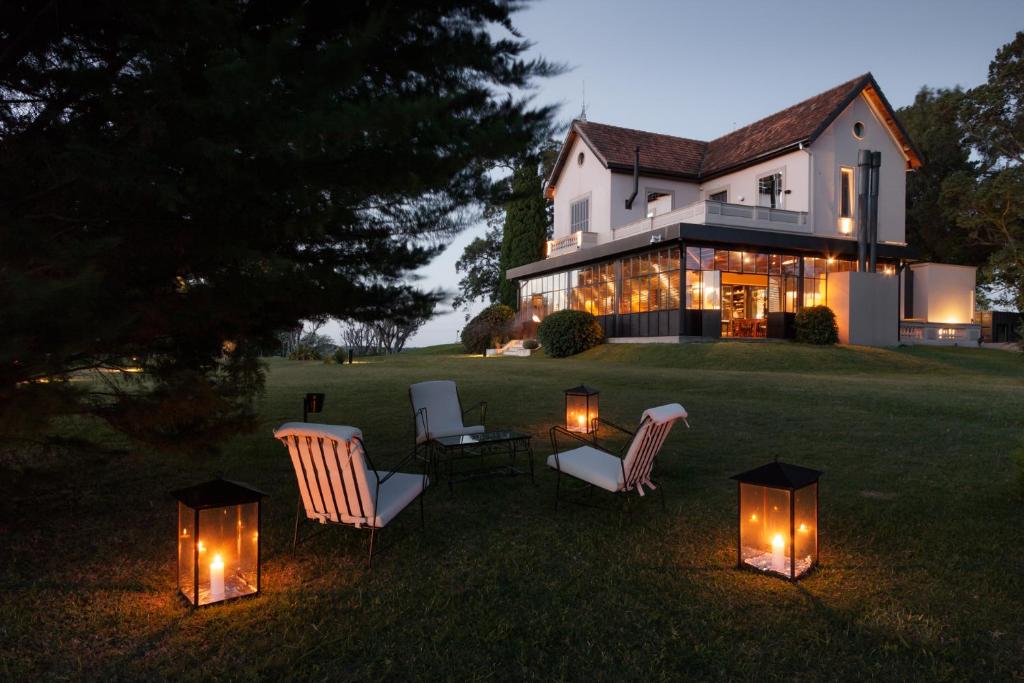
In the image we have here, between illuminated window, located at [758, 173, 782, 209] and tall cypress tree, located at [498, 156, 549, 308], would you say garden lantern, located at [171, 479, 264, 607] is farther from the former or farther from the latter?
tall cypress tree, located at [498, 156, 549, 308]

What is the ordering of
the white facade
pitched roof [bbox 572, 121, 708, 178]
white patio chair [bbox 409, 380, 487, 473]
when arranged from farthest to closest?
pitched roof [bbox 572, 121, 708, 178] → the white facade → white patio chair [bbox 409, 380, 487, 473]

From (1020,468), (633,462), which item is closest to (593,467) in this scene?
(633,462)

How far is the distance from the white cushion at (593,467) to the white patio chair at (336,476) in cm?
152

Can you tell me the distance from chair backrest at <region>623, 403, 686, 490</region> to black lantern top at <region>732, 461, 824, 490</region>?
0.85 m

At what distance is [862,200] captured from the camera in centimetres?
2345

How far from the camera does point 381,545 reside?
13.2ft

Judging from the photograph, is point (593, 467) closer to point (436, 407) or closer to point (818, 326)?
point (436, 407)

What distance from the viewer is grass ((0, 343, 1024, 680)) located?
2623mm

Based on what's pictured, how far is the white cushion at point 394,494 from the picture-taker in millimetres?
3701

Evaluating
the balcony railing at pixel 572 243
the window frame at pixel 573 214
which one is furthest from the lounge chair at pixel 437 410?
the window frame at pixel 573 214

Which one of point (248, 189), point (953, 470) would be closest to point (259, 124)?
point (248, 189)

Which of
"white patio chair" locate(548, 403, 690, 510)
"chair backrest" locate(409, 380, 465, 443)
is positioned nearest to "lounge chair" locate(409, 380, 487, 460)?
"chair backrest" locate(409, 380, 465, 443)

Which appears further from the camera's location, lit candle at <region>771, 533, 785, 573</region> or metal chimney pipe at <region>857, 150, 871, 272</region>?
metal chimney pipe at <region>857, 150, 871, 272</region>

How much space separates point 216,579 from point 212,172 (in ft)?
7.21
